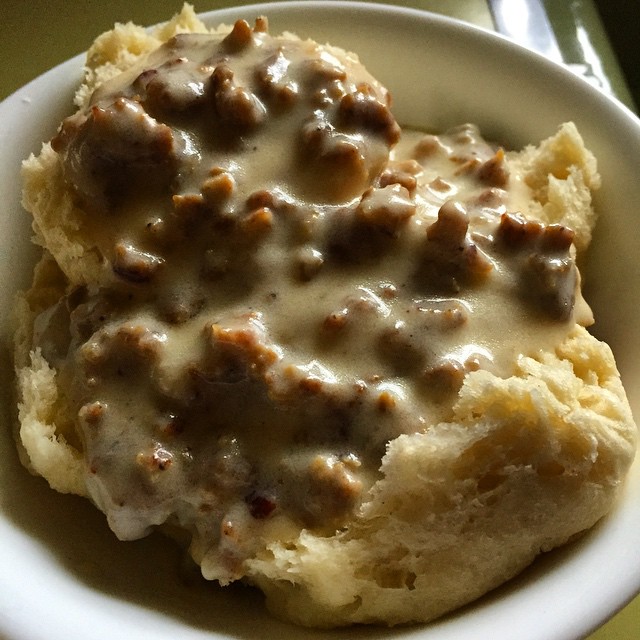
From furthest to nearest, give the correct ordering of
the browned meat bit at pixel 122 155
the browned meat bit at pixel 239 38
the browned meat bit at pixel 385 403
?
the browned meat bit at pixel 239 38, the browned meat bit at pixel 122 155, the browned meat bit at pixel 385 403

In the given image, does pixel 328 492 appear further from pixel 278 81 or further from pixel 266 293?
pixel 278 81

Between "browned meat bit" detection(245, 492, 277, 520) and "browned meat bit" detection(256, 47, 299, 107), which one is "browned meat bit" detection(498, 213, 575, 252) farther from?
"browned meat bit" detection(245, 492, 277, 520)

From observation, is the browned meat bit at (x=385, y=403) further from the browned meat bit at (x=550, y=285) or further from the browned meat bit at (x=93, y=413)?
the browned meat bit at (x=93, y=413)

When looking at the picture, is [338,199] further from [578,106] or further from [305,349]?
[578,106]

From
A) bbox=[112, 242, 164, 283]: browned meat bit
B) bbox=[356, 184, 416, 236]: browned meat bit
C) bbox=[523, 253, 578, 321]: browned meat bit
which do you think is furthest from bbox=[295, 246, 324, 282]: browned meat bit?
bbox=[523, 253, 578, 321]: browned meat bit

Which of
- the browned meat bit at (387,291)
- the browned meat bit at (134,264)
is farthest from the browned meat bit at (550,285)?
the browned meat bit at (134,264)

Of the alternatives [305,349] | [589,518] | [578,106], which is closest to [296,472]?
[305,349]
